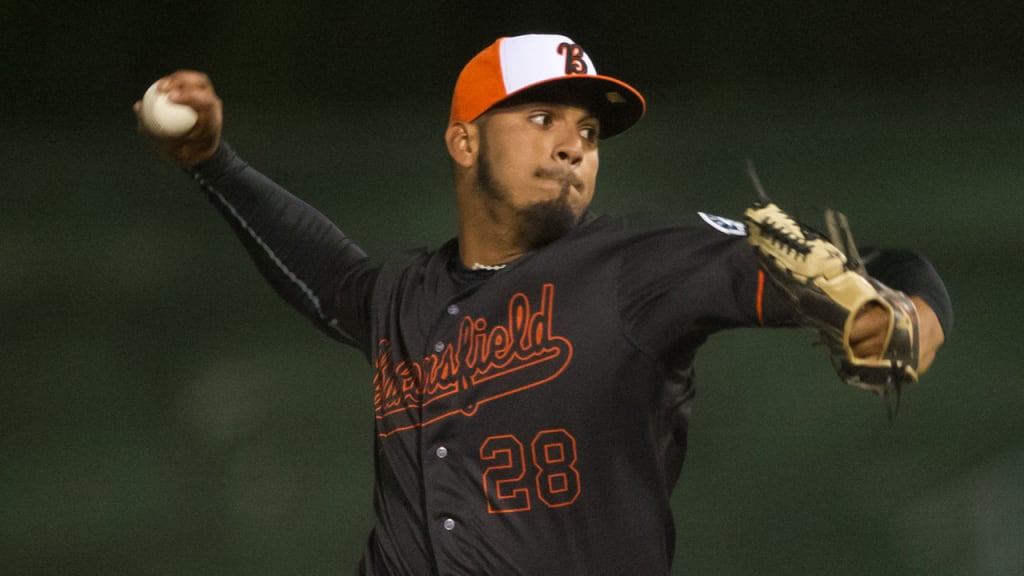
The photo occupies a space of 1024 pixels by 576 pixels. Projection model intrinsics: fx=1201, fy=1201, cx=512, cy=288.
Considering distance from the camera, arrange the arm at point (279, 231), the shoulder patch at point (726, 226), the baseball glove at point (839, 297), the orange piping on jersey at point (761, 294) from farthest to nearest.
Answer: the arm at point (279, 231) → the shoulder patch at point (726, 226) → the orange piping on jersey at point (761, 294) → the baseball glove at point (839, 297)

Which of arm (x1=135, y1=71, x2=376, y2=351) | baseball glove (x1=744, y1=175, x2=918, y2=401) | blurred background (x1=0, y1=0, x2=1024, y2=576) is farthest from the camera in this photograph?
blurred background (x1=0, y1=0, x2=1024, y2=576)

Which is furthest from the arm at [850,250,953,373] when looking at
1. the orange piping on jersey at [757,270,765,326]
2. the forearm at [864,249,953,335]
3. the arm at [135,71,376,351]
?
the arm at [135,71,376,351]

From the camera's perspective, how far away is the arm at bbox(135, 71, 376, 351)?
1.84m

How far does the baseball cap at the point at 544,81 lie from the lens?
156 cm

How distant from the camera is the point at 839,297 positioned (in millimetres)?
1093

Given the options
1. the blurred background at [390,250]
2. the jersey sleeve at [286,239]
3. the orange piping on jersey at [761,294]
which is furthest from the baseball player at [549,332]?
the blurred background at [390,250]

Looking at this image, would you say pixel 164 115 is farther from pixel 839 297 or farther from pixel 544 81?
pixel 839 297

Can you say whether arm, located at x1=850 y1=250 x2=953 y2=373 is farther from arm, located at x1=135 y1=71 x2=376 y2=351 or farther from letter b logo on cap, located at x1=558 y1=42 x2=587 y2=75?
arm, located at x1=135 y1=71 x2=376 y2=351

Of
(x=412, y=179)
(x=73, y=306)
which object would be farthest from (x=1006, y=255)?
(x=73, y=306)

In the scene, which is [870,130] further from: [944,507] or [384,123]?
[384,123]

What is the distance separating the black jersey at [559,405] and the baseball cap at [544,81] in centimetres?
18

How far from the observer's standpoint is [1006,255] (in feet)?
8.33

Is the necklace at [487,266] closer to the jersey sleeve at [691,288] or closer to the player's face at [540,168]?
the player's face at [540,168]

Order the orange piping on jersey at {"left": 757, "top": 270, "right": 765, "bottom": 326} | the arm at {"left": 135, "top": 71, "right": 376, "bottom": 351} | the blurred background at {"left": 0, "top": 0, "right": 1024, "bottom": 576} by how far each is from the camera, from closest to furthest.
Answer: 1. the orange piping on jersey at {"left": 757, "top": 270, "right": 765, "bottom": 326}
2. the arm at {"left": 135, "top": 71, "right": 376, "bottom": 351}
3. the blurred background at {"left": 0, "top": 0, "right": 1024, "bottom": 576}
